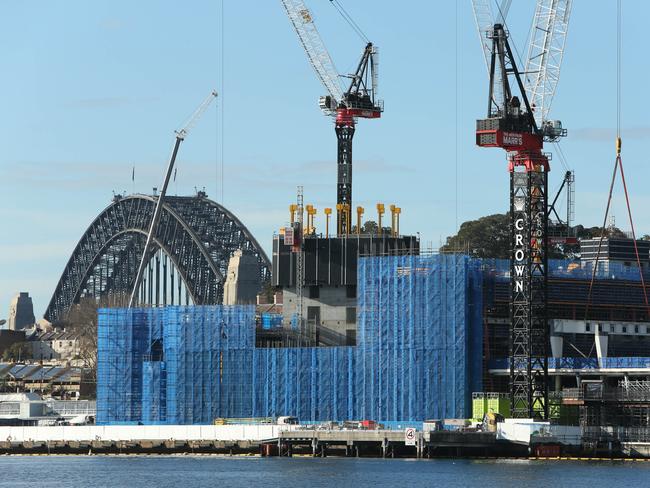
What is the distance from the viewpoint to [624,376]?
18638 centimetres

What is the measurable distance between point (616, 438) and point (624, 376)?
875 cm

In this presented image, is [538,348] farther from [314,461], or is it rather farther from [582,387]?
[314,461]

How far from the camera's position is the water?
152 meters

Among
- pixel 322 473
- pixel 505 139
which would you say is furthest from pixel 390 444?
pixel 505 139

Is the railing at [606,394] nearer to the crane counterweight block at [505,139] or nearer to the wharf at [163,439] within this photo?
the crane counterweight block at [505,139]

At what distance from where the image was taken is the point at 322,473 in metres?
161

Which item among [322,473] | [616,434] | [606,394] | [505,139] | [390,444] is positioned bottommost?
[322,473]

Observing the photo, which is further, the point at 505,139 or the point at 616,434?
the point at 505,139

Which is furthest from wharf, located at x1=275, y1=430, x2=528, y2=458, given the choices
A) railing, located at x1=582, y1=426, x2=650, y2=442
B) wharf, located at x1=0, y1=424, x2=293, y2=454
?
railing, located at x1=582, y1=426, x2=650, y2=442

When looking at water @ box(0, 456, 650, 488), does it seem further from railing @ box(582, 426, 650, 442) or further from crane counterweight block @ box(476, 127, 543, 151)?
crane counterweight block @ box(476, 127, 543, 151)

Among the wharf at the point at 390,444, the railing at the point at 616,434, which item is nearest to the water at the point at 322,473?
the wharf at the point at 390,444

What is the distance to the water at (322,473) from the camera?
152m

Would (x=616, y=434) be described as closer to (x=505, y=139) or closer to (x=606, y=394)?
(x=606, y=394)

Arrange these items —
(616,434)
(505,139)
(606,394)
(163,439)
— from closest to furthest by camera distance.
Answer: (616,434) < (606,394) < (505,139) < (163,439)
